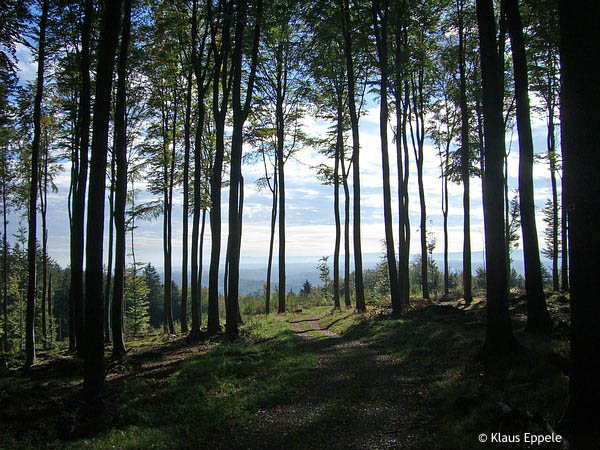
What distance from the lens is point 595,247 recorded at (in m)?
3.86

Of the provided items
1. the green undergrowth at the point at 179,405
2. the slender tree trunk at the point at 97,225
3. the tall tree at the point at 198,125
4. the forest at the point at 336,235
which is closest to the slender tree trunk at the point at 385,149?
the forest at the point at 336,235

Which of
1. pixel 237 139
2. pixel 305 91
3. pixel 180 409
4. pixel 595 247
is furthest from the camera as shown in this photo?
pixel 305 91

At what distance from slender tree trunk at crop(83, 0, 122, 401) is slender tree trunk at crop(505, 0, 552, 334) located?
32.7 ft

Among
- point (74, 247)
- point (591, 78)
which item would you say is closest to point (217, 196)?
point (74, 247)

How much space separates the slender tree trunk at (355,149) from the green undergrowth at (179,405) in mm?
8177

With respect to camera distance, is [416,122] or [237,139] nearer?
[237,139]

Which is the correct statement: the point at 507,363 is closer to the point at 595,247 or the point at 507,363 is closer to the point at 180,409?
the point at 595,247

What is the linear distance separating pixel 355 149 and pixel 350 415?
13.8 meters

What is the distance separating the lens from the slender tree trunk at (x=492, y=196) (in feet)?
23.2

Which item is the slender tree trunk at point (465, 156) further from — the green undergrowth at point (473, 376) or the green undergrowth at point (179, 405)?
the green undergrowth at point (179, 405)

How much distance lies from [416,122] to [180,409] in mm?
20945

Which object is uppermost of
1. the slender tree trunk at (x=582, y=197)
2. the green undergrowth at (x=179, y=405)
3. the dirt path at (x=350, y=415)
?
the slender tree trunk at (x=582, y=197)

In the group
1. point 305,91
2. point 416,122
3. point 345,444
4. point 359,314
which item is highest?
point 305,91

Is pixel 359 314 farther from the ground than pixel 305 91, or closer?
closer
